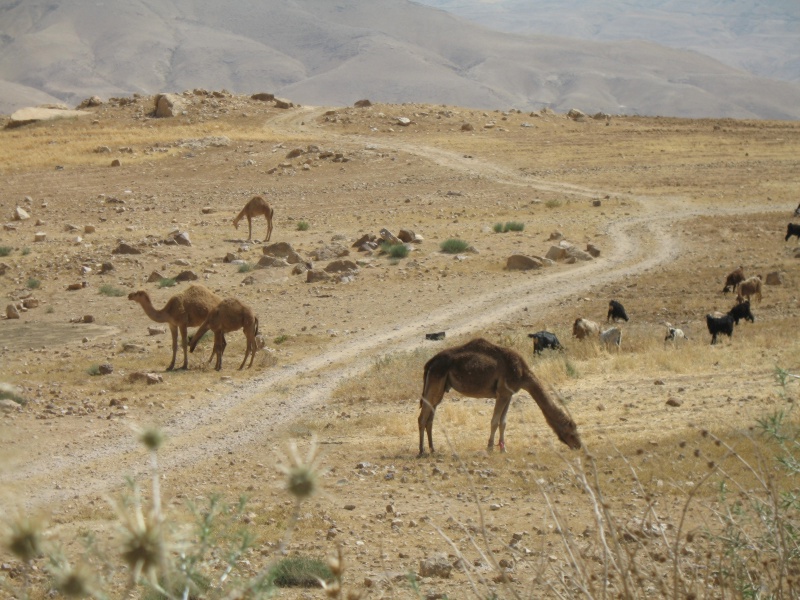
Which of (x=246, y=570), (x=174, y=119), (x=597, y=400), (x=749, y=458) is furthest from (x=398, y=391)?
(x=174, y=119)

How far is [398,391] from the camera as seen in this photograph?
15852mm

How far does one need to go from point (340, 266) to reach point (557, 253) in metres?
6.56

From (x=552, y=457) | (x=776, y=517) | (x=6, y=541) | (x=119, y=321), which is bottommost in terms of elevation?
(x=119, y=321)

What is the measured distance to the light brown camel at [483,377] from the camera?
11688 millimetres

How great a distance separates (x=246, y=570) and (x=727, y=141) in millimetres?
49940

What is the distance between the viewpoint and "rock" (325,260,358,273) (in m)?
26.5

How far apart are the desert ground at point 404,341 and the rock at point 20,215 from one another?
68 centimetres

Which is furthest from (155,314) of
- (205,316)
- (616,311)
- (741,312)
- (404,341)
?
(741,312)

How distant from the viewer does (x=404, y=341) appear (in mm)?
20500

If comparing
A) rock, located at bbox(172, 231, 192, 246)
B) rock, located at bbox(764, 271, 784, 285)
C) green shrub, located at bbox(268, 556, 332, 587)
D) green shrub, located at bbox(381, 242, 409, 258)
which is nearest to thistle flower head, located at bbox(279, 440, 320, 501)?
green shrub, located at bbox(268, 556, 332, 587)

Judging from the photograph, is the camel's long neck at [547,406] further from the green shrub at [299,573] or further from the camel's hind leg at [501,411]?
the green shrub at [299,573]

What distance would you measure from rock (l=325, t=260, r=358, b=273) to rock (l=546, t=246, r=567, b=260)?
6023 mm

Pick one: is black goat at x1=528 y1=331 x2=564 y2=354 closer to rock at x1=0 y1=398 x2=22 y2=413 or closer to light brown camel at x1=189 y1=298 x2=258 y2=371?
light brown camel at x1=189 y1=298 x2=258 y2=371

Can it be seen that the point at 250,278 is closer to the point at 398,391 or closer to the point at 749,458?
the point at 398,391
